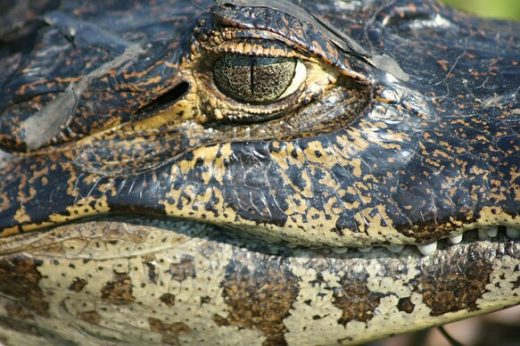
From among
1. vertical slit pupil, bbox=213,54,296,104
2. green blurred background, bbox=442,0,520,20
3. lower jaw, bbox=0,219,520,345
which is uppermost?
green blurred background, bbox=442,0,520,20

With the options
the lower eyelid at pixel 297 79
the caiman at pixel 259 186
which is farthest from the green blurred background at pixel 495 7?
the lower eyelid at pixel 297 79

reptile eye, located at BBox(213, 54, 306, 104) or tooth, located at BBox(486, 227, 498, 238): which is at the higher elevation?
reptile eye, located at BBox(213, 54, 306, 104)

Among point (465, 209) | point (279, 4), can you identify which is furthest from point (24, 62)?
point (465, 209)

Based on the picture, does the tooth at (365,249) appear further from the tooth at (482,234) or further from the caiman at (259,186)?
the tooth at (482,234)

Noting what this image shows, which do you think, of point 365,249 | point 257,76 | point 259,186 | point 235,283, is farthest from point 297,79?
point 235,283

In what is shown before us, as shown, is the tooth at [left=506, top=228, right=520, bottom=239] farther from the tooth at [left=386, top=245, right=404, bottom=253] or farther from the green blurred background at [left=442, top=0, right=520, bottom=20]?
the green blurred background at [left=442, top=0, right=520, bottom=20]

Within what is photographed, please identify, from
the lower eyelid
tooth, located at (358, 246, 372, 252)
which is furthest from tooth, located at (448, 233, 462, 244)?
the lower eyelid
